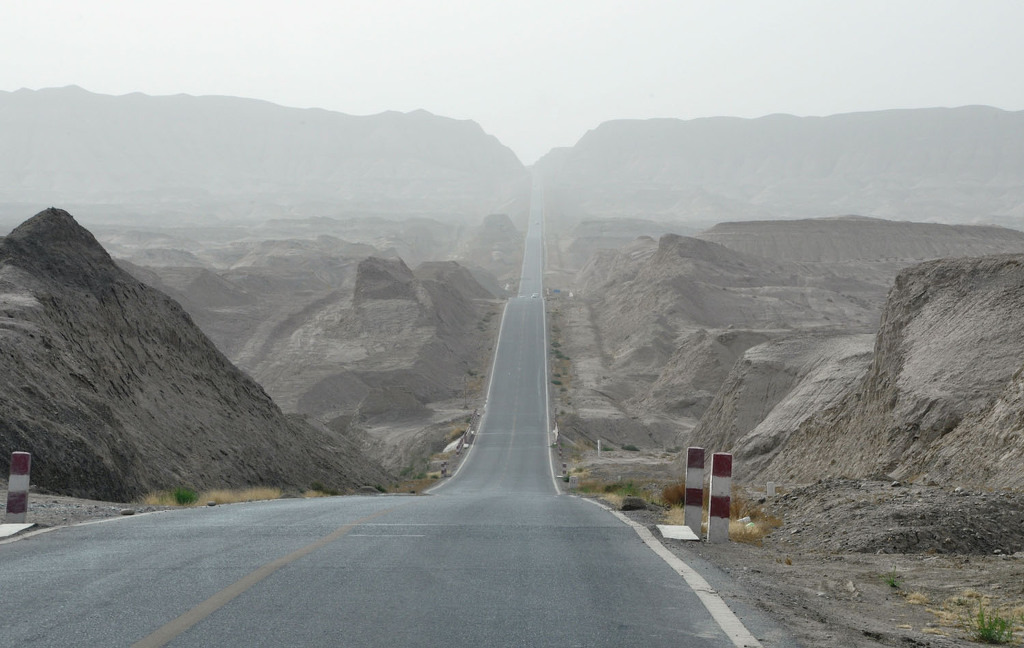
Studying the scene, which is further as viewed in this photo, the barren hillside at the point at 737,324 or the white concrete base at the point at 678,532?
the barren hillside at the point at 737,324

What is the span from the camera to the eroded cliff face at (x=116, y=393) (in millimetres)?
21781

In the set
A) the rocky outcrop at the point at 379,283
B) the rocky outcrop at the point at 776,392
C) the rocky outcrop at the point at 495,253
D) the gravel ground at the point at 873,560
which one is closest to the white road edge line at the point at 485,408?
the rocky outcrop at the point at 379,283

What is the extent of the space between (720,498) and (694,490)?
77 centimetres

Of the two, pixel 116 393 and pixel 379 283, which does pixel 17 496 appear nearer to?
pixel 116 393

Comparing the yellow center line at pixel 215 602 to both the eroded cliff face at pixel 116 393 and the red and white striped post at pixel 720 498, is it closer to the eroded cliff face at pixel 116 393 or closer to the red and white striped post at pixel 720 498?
the red and white striped post at pixel 720 498

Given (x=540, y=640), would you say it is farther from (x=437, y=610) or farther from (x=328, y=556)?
(x=328, y=556)

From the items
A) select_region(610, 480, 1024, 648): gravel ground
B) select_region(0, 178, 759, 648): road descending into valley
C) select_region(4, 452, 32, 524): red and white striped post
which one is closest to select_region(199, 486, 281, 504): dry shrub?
select_region(0, 178, 759, 648): road descending into valley

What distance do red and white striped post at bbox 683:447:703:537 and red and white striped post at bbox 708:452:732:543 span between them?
501 millimetres

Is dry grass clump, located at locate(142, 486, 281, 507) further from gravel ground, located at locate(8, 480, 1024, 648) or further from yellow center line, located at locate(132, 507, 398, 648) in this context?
yellow center line, located at locate(132, 507, 398, 648)

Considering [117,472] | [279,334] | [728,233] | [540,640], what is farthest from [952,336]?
[728,233]

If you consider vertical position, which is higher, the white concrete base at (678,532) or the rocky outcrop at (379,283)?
the white concrete base at (678,532)

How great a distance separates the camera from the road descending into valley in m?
6.13

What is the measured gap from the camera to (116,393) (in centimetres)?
2825

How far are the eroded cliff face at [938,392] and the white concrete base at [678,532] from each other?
7.82 m
